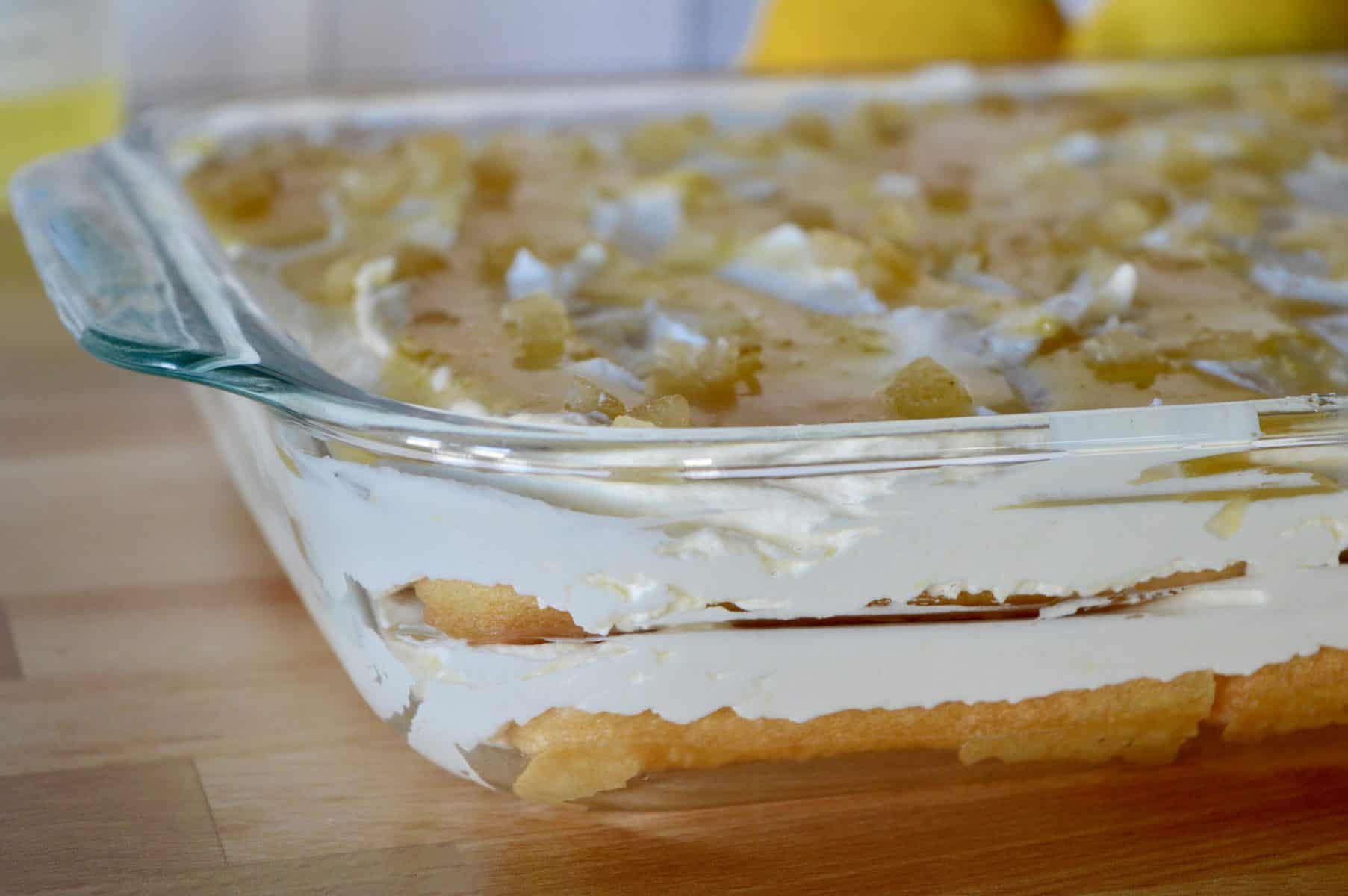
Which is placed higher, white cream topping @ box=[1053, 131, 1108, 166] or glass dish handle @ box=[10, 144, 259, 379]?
white cream topping @ box=[1053, 131, 1108, 166]

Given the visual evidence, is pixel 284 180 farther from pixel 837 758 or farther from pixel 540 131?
pixel 837 758

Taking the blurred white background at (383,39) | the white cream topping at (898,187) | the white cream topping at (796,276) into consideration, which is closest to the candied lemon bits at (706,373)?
the white cream topping at (796,276)

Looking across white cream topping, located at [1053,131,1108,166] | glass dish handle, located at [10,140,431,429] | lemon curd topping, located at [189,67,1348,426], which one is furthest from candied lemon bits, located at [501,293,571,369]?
white cream topping, located at [1053,131,1108,166]

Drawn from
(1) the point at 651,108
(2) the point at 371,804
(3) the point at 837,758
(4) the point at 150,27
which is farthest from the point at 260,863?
(4) the point at 150,27

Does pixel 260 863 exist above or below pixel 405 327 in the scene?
below

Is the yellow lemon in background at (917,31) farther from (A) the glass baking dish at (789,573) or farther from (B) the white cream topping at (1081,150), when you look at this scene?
(A) the glass baking dish at (789,573)

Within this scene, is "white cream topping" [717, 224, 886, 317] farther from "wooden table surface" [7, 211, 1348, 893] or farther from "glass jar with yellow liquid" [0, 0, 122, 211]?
"glass jar with yellow liquid" [0, 0, 122, 211]
